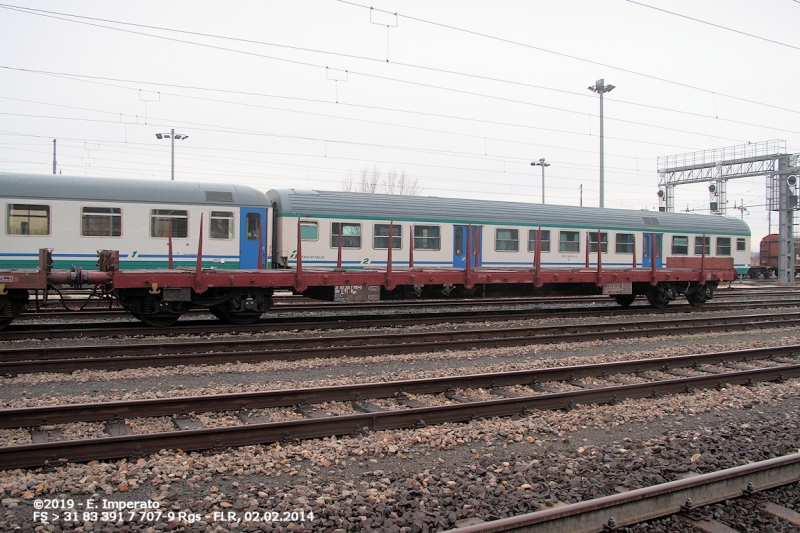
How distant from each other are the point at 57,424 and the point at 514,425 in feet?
15.5

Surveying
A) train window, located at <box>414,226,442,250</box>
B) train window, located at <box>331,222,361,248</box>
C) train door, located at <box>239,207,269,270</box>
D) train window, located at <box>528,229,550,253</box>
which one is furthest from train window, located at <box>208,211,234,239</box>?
train window, located at <box>528,229,550,253</box>

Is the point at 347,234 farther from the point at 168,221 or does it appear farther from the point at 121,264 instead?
the point at 121,264

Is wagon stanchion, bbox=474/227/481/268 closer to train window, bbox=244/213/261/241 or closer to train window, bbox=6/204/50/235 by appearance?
train window, bbox=244/213/261/241

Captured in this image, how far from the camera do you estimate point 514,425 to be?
247 inches

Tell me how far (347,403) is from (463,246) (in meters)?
10.9

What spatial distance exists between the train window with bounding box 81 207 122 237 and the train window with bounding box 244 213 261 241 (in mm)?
3000

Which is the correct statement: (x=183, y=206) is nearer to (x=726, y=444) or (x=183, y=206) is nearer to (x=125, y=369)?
(x=125, y=369)

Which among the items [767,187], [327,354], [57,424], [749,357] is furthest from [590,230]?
[767,187]

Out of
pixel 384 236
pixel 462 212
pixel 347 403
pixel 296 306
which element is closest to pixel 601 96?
pixel 462 212

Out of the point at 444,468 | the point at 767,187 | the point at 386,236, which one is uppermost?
the point at 767,187

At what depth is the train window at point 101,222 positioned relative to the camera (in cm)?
1405

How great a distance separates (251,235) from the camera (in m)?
15.4

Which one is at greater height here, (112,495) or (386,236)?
(386,236)

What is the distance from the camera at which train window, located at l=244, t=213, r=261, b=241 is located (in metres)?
15.4
